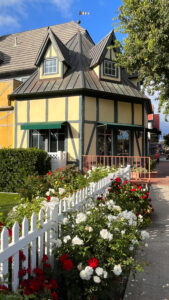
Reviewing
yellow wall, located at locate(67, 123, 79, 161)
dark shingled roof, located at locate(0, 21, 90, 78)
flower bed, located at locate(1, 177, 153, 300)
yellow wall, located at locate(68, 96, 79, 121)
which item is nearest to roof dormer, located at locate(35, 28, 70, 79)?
yellow wall, located at locate(68, 96, 79, 121)

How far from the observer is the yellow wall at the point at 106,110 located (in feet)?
43.4

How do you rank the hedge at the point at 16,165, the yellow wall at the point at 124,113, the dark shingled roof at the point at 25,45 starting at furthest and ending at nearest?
1. the dark shingled roof at the point at 25,45
2. the yellow wall at the point at 124,113
3. the hedge at the point at 16,165

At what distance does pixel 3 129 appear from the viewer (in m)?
15.1

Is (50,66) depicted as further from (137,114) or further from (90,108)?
(137,114)

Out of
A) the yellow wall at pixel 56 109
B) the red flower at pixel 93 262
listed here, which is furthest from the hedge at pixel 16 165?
the red flower at pixel 93 262

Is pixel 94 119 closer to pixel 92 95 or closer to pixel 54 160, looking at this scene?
pixel 92 95

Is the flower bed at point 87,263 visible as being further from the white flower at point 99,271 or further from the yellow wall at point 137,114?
the yellow wall at point 137,114

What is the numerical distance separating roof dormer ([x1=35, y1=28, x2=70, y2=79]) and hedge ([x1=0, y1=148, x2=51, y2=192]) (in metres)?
6.85

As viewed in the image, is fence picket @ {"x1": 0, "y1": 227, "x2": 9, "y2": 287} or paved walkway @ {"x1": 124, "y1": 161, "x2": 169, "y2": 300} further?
paved walkway @ {"x1": 124, "y1": 161, "x2": 169, "y2": 300}

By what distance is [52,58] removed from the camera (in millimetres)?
13859

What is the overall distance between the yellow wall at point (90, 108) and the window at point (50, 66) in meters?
3.06

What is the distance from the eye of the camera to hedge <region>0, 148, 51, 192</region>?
28.3 feet

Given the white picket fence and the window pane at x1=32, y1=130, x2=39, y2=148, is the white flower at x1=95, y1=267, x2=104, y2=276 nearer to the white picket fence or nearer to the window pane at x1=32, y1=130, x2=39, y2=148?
the white picket fence

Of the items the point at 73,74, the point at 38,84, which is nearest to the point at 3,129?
the point at 38,84
